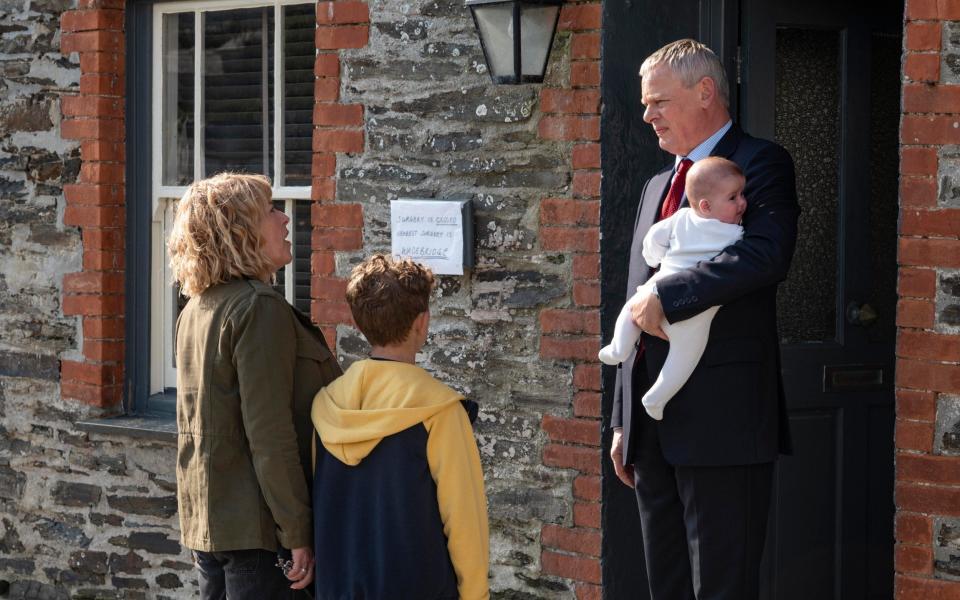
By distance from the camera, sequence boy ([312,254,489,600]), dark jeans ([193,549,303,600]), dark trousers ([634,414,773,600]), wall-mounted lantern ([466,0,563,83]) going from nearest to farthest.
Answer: boy ([312,254,489,600]) < dark jeans ([193,549,303,600]) < dark trousers ([634,414,773,600]) < wall-mounted lantern ([466,0,563,83])

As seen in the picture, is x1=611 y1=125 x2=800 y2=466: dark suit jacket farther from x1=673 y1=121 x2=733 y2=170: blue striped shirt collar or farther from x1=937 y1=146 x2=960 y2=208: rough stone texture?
x1=937 y1=146 x2=960 y2=208: rough stone texture

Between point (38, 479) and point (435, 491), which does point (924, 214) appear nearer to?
point (435, 491)

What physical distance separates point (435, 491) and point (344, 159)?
6.73 ft

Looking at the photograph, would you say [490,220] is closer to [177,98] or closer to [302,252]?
[302,252]

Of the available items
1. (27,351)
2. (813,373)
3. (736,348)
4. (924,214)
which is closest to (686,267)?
(736,348)

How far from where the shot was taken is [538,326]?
459cm

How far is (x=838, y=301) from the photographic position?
15.8 feet

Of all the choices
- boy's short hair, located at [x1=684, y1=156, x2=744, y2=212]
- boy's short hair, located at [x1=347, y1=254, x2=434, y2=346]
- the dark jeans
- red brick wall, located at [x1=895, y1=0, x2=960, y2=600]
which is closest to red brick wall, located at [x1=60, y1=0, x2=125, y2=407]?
the dark jeans

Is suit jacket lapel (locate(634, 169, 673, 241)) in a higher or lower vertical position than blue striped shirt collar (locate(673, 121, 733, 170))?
lower

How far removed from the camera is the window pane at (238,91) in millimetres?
5430

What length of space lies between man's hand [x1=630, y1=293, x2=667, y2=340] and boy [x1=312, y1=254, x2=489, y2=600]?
1.88 feet

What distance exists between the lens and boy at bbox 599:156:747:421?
3.42 metres

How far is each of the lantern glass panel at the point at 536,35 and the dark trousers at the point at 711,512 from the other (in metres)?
1.39

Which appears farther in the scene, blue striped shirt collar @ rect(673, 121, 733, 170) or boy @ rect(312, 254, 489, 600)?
blue striped shirt collar @ rect(673, 121, 733, 170)
